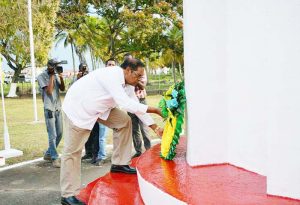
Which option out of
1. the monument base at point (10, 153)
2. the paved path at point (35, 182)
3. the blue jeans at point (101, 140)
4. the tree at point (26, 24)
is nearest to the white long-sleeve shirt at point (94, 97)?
the paved path at point (35, 182)

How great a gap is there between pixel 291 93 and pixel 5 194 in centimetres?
397

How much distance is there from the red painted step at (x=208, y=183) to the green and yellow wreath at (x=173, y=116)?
13cm

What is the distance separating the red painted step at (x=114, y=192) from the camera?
383 cm

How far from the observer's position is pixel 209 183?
319cm

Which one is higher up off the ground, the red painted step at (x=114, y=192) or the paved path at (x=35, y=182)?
the red painted step at (x=114, y=192)

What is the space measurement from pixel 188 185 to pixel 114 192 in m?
1.22

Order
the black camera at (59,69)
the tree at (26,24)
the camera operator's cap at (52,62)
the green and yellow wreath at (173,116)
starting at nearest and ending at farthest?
the green and yellow wreath at (173,116) → the camera operator's cap at (52,62) → the black camera at (59,69) → the tree at (26,24)

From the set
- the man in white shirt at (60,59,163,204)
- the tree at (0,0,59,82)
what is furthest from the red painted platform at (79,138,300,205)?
the tree at (0,0,59,82)

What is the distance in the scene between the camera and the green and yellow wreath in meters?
3.98

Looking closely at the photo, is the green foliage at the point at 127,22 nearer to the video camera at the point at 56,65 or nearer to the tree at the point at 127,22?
the tree at the point at 127,22

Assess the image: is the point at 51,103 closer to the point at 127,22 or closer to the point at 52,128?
the point at 52,128

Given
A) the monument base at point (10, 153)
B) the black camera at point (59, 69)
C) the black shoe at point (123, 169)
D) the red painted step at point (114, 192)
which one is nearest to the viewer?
the red painted step at point (114, 192)

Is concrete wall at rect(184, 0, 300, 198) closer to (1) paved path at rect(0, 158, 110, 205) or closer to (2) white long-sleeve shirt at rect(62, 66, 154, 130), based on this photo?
(2) white long-sleeve shirt at rect(62, 66, 154, 130)

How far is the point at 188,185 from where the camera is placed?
10.3ft
